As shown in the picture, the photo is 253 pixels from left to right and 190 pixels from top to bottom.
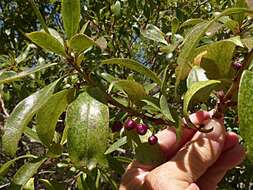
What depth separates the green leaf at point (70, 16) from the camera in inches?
50.9

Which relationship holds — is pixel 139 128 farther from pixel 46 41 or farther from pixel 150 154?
pixel 46 41

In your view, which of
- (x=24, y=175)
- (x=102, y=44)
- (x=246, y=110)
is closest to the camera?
(x=246, y=110)

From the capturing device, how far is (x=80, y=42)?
1233 mm

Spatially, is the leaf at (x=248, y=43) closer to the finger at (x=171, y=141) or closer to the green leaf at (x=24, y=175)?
the finger at (x=171, y=141)

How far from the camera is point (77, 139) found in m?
1.24

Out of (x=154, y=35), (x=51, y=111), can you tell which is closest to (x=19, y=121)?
(x=51, y=111)

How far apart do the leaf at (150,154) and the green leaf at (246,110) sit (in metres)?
0.44

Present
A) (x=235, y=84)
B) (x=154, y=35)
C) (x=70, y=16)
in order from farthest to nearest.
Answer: (x=154, y=35) → (x=70, y=16) → (x=235, y=84)

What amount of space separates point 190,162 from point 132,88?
0.23 meters

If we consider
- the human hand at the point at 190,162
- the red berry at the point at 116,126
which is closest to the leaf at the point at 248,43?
the human hand at the point at 190,162

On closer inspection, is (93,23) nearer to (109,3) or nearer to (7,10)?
(109,3)

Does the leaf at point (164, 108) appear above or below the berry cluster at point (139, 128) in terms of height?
above

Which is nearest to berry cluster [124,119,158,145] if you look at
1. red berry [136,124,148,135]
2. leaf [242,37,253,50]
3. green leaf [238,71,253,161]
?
red berry [136,124,148,135]

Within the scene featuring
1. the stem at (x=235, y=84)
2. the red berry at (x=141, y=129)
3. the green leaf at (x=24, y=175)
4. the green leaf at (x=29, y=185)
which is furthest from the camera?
the green leaf at (x=29, y=185)
